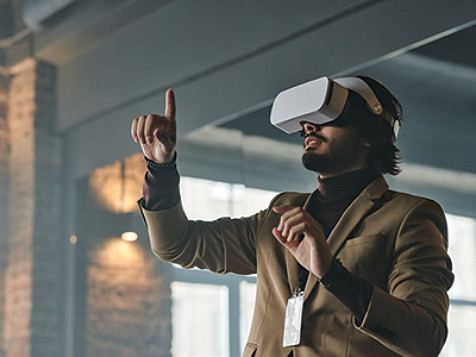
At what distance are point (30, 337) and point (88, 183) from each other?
116 cm

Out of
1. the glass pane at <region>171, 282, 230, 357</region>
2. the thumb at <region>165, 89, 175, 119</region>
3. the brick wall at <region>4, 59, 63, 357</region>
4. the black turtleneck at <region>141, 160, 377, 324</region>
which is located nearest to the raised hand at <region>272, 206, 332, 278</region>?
the black turtleneck at <region>141, 160, 377, 324</region>

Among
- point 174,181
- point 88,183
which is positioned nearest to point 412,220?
point 174,181

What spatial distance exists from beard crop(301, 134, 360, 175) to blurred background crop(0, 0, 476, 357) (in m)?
1.65

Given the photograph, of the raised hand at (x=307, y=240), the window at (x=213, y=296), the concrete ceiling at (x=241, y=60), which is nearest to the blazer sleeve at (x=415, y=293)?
the raised hand at (x=307, y=240)

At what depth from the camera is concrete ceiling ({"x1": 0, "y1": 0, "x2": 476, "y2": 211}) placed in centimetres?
339

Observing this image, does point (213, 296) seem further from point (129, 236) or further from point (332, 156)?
point (332, 156)

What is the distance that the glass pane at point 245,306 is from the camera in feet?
13.4

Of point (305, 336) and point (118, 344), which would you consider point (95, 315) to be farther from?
point (305, 336)

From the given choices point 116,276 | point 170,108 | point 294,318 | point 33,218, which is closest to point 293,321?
point 294,318

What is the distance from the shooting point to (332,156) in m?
1.75

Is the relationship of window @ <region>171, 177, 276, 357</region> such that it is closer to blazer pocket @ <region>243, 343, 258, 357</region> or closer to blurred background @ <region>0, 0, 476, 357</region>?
blurred background @ <region>0, 0, 476, 357</region>

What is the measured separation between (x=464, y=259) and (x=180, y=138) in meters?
2.07

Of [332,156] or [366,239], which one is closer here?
[366,239]

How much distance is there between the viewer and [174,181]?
1831 mm
